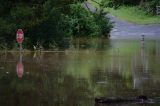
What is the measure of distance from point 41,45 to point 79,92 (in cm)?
1323

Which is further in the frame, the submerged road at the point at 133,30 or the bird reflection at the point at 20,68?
the submerged road at the point at 133,30

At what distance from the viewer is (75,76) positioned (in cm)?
1919

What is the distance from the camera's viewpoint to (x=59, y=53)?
28.2 meters

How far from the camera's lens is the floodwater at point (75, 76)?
48.8 feet

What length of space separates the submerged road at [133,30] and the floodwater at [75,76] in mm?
13297

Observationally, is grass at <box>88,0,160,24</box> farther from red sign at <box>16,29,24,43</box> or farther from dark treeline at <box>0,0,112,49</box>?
red sign at <box>16,29,24,43</box>

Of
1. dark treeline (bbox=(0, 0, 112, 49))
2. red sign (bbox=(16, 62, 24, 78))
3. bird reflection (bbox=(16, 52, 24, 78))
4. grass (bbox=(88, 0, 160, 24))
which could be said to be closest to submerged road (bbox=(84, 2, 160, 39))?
grass (bbox=(88, 0, 160, 24))

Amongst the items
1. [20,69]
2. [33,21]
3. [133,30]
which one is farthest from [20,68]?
[133,30]

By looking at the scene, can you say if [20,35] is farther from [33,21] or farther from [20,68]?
[20,68]

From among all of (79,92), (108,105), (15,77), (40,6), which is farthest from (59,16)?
(108,105)

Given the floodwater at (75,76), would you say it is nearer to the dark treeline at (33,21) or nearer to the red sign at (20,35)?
the dark treeline at (33,21)

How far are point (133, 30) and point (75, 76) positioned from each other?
28795mm

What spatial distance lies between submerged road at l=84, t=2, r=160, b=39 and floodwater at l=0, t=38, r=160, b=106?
13297 mm

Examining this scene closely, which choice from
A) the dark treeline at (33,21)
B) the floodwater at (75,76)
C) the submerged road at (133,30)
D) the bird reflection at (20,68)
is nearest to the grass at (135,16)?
the submerged road at (133,30)
